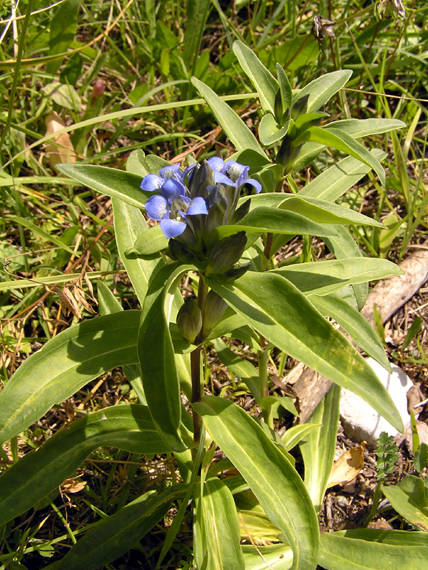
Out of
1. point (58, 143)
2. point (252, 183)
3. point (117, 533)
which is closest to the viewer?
point (252, 183)

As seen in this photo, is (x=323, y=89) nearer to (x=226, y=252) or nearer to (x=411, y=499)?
(x=226, y=252)

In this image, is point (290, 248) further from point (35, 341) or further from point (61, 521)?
point (61, 521)

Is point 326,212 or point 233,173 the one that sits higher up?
point 233,173

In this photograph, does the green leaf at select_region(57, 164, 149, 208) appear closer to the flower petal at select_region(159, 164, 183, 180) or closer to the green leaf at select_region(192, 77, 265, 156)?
the flower petal at select_region(159, 164, 183, 180)

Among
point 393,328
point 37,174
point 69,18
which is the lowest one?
point 393,328

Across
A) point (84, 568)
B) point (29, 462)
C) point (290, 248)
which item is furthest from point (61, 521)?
point (290, 248)

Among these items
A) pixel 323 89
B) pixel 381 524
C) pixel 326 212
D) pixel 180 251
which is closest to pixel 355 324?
pixel 326 212
